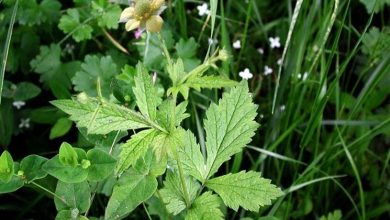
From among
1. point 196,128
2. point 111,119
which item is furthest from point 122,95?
point 196,128

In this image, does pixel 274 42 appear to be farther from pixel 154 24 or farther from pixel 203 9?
pixel 154 24

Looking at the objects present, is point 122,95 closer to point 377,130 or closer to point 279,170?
point 279,170

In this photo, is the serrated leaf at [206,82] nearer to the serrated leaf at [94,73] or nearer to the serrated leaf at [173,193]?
the serrated leaf at [173,193]

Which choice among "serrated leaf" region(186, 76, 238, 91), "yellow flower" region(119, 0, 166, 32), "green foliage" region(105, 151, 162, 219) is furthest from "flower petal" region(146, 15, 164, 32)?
"green foliage" region(105, 151, 162, 219)

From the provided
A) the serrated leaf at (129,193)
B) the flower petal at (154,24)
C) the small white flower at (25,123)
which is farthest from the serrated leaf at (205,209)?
the small white flower at (25,123)

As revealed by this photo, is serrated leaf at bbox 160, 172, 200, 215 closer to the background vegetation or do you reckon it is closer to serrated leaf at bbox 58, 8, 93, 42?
the background vegetation
